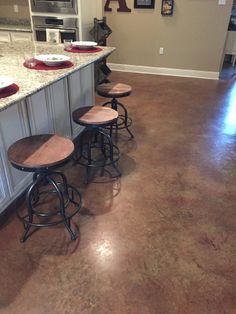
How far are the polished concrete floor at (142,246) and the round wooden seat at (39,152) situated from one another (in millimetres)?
577

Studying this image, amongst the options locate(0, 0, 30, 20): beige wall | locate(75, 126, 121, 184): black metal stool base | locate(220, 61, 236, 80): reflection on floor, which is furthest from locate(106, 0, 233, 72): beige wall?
locate(75, 126, 121, 184): black metal stool base

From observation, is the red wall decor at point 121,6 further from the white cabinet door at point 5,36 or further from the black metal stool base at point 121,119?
the black metal stool base at point 121,119

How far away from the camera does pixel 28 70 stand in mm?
1894

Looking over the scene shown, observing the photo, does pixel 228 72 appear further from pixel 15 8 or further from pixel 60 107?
pixel 60 107

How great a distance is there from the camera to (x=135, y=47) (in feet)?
18.1

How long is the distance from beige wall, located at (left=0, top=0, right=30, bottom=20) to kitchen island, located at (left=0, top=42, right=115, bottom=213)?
2.74m

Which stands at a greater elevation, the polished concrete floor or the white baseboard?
the white baseboard

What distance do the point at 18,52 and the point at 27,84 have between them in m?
0.97

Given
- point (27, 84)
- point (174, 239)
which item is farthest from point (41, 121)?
point (174, 239)

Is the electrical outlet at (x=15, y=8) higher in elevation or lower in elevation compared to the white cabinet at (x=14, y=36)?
higher

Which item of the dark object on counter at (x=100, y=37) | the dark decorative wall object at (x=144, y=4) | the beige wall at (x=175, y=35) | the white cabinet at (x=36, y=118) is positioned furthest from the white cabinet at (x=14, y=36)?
the white cabinet at (x=36, y=118)

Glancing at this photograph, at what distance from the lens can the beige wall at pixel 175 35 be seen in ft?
16.0

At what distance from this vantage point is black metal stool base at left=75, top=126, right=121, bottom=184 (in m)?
2.34

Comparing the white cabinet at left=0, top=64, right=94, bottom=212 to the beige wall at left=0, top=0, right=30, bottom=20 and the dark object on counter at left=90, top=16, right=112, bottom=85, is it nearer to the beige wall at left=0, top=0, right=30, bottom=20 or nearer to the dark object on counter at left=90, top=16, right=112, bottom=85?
the dark object on counter at left=90, top=16, right=112, bottom=85
